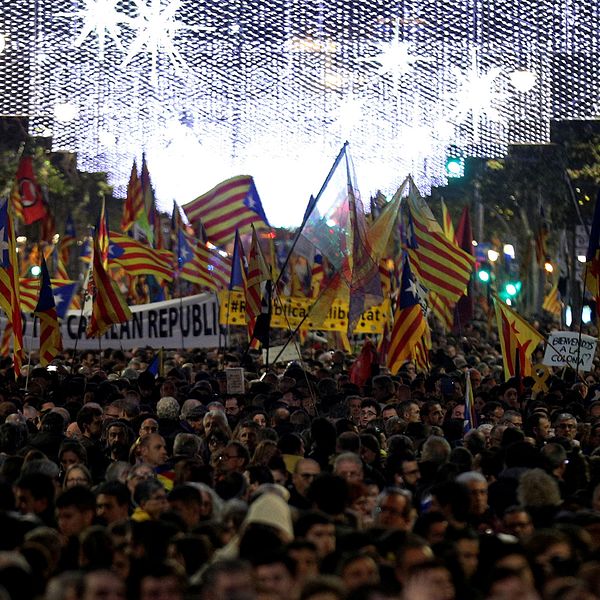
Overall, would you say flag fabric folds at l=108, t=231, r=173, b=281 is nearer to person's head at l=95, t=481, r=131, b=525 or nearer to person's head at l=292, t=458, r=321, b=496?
person's head at l=292, t=458, r=321, b=496

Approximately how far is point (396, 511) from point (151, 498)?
1.32 metres

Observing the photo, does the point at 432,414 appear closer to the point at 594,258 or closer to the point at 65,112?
the point at 594,258

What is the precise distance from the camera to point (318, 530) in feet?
27.8

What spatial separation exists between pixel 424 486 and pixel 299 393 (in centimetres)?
633

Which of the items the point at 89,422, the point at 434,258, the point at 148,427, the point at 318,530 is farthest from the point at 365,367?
the point at 318,530

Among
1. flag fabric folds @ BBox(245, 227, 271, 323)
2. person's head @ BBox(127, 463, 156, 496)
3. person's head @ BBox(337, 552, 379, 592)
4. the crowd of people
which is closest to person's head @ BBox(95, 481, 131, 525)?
the crowd of people

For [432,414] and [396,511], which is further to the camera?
[432,414]

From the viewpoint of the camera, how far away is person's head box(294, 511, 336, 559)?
842cm

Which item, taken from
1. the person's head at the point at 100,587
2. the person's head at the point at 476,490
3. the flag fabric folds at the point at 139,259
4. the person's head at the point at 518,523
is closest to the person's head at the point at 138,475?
the person's head at the point at 476,490

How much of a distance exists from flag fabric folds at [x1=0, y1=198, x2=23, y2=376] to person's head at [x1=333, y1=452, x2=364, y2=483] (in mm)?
7027

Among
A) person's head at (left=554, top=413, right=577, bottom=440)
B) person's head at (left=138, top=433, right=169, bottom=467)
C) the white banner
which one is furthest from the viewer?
the white banner

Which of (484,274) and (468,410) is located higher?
(484,274)

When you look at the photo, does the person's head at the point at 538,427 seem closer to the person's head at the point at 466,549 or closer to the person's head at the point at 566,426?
the person's head at the point at 566,426

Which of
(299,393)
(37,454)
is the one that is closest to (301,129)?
(299,393)
